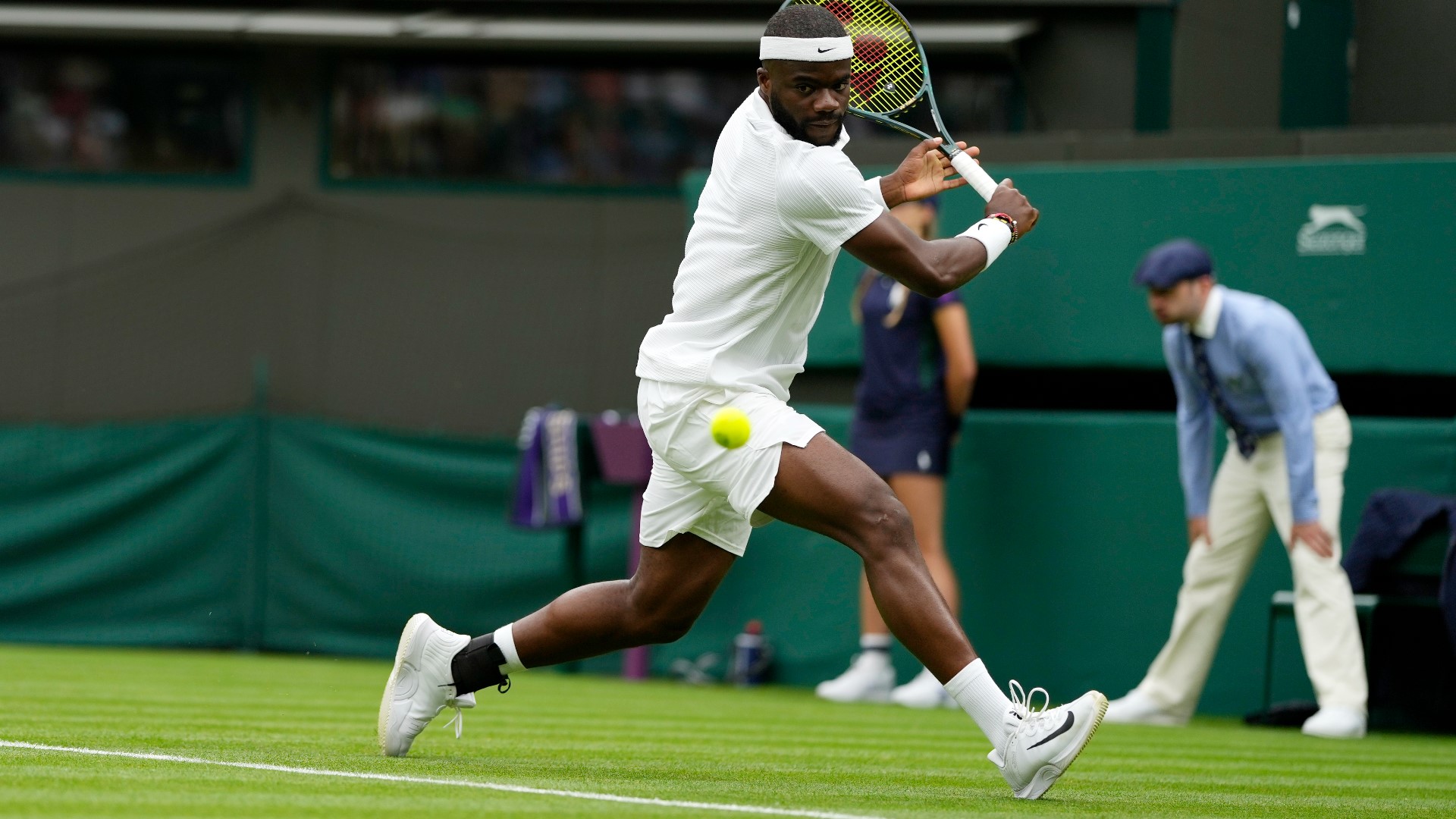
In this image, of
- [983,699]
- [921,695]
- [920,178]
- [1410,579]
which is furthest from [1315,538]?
[983,699]

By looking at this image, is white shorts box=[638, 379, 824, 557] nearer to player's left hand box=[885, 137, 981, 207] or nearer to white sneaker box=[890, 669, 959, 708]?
player's left hand box=[885, 137, 981, 207]

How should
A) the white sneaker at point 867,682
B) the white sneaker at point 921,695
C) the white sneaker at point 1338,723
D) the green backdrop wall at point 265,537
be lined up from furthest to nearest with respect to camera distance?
the green backdrop wall at point 265,537 < the white sneaker at point 867,682 < the white sneaker at point 921,695 < the white sneaker at point 1338,723

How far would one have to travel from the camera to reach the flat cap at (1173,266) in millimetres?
7961

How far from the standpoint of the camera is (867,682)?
923 cm

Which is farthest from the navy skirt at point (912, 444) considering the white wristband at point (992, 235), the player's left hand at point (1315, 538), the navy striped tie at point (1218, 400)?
the white wristband at point (992, 235)

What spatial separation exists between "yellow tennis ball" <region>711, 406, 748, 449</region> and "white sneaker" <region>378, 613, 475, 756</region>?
3.29 ft

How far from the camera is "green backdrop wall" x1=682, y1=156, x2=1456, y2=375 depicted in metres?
8.80

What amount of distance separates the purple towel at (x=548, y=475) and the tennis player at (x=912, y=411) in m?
1.93

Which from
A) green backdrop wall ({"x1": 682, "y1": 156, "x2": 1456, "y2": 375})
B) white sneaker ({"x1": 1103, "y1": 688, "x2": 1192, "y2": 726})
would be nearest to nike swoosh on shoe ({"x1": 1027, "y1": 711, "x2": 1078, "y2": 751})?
white sneaker ({"x1": 1103, "y1": 688, "x2": 1192, "y2": 726})

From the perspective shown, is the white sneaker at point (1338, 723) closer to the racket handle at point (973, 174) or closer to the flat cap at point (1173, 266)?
the flat cap at point (1173, 266)

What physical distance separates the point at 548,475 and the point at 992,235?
19.7 feet

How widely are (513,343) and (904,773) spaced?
28.9 feet

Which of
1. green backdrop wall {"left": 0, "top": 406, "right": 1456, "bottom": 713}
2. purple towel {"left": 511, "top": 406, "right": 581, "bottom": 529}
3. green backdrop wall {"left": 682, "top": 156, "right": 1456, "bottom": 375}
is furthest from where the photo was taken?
green backdrop wall {"left": 0, "top": 406, "right": 1456, "bottom": 713}

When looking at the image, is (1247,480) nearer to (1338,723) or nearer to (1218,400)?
(1218,400)
